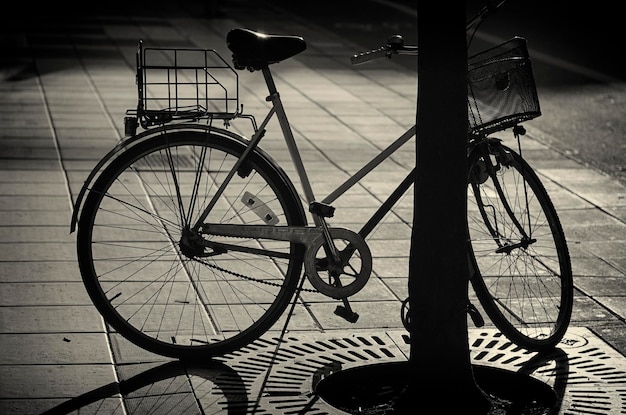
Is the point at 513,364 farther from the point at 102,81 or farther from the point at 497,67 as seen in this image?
the point at 102,81

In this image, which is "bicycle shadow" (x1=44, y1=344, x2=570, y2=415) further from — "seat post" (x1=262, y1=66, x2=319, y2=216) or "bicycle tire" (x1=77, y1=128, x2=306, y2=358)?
"seat post" (x1=262, y1=66, x2=319, y2=216)

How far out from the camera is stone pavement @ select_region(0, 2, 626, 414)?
Result: 4543 mm

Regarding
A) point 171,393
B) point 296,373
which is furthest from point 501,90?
point 171,393

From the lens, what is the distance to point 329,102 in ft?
35.7

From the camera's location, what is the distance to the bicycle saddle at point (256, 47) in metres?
4.65

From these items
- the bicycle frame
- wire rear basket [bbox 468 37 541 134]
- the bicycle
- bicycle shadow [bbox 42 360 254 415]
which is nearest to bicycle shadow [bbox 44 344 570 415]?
bicycle shadow [bbox 42 360 254 415]

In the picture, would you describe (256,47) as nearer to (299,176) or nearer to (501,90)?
(299,176)

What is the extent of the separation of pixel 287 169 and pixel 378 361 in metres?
3.51

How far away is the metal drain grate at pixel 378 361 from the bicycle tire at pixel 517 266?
0.12 meters

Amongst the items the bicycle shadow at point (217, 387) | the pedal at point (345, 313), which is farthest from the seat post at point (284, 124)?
the bicycle shadow at point (217, 387)

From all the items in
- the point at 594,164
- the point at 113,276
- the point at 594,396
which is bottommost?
the point at 594,396

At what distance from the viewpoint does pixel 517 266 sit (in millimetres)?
6309

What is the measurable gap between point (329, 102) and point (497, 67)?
620cm

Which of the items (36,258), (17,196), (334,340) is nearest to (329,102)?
(17,196)
